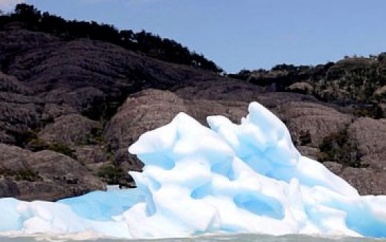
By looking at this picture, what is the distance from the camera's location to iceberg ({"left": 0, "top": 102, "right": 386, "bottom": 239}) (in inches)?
723

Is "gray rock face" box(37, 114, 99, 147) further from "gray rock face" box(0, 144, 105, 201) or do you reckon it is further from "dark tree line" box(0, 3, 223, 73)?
"dark tree line" box(0, 3, 223, 73)

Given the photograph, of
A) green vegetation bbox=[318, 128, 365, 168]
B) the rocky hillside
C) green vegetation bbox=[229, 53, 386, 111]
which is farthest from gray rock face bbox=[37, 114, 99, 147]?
green vegetation bbox=[229, 53, 386, 111]

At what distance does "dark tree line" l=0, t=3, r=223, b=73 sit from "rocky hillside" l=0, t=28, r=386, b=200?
6239 millimetres

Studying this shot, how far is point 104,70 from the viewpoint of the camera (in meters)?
51.7

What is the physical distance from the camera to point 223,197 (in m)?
19.1

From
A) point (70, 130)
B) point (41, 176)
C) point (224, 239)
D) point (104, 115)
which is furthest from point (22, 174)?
point (104, 115)

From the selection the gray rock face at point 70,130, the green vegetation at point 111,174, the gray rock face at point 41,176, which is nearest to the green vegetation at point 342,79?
the gray rock face at point 70,130

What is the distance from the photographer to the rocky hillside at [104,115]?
31469mm

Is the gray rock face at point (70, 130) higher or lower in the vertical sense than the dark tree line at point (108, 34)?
lower

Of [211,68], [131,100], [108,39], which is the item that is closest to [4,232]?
[131,100]

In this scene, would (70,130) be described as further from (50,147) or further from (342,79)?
(342,79)

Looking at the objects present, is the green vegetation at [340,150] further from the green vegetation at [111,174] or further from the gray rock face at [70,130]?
the gray rock face at [70,130]

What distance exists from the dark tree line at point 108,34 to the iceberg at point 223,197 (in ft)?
137

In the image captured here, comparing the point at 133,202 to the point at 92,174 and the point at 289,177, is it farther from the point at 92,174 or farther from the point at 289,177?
the point at 92,174
